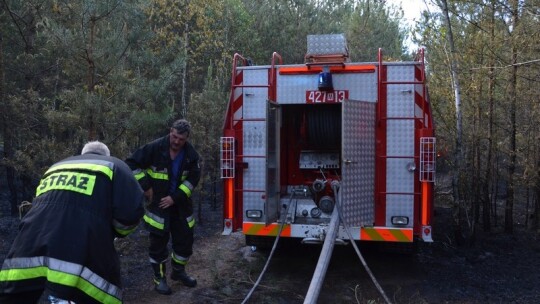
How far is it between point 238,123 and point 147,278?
2.22m

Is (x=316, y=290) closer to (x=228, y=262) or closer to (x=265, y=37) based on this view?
(x=228, y=262)

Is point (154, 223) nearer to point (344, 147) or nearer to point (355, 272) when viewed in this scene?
point (344, 147)

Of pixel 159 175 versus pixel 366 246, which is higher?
pixel 159 175

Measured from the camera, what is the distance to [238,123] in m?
6.87

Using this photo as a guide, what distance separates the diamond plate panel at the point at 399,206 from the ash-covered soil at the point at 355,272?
0.82 meters

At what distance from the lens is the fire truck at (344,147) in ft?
20.4

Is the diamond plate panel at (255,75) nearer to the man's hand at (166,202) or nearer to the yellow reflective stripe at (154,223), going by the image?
the man's hand at (166,202)

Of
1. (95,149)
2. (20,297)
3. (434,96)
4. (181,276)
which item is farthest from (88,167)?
(434,96)

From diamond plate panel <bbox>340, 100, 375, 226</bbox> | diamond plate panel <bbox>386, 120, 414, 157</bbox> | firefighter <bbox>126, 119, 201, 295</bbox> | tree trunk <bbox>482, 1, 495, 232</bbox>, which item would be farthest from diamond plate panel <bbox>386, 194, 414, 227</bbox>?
tree trunk <bbox>482, 1, 495, 232</bbox>

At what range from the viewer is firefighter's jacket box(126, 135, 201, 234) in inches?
227

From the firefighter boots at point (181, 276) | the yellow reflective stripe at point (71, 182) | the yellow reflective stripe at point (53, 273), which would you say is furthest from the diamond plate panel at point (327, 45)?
the yellow reflective stripe at point (53, 273)

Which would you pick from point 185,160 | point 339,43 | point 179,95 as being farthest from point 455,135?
point 179,95

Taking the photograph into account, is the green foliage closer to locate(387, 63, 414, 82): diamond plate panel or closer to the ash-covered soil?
the ash-covered soil

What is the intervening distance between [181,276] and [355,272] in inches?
91.4
